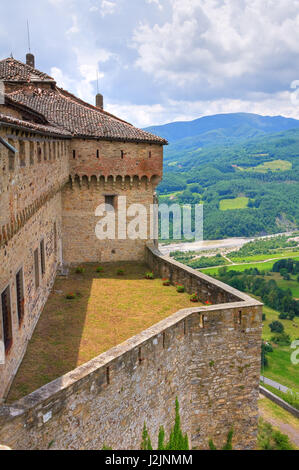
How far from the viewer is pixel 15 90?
21234 mm

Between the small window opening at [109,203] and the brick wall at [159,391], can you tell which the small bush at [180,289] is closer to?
the brick wall at [159,391]

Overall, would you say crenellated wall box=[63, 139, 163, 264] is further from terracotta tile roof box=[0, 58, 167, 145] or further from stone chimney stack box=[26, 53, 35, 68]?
stone chimney stack box=[26, 53, 35, 68]

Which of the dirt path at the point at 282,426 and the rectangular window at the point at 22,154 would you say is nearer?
the rectangular window at the point at 22,154

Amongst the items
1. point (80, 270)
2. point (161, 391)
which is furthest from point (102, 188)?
point (161, 391)

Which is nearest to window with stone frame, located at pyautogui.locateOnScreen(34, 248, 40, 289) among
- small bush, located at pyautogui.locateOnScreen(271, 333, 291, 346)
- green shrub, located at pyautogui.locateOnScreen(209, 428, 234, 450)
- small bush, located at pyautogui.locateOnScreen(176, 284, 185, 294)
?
small bush, located at pyautogui.locateOnScreen(176, 284, 185, 294)

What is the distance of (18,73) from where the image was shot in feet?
72.1

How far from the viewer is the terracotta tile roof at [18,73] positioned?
21531 mm

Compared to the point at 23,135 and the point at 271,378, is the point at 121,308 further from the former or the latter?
the point at 271,378

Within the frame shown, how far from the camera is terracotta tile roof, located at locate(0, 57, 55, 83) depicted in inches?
848

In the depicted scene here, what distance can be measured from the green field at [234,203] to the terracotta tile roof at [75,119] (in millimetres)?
163338

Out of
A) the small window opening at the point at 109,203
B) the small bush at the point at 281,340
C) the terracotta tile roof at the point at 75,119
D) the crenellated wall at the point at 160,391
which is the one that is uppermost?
the terracotta tile roof at the point at 75,119

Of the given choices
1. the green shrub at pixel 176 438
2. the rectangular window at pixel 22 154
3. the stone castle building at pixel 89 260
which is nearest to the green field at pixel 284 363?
the stone castle building at pixel 89 260

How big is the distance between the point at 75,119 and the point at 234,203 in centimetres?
17583
